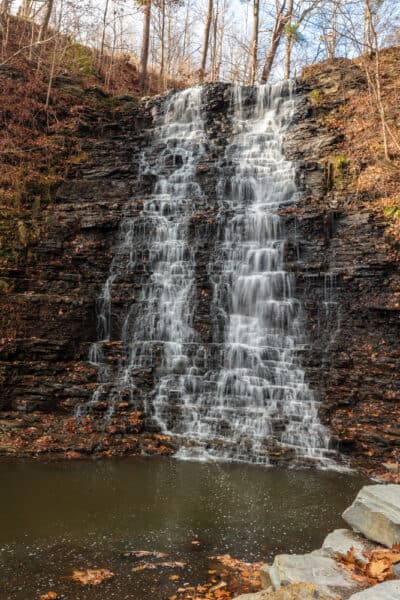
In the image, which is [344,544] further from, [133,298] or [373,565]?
[133,298]

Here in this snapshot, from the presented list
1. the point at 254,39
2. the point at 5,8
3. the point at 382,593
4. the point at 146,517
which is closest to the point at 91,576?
the point at 146,517

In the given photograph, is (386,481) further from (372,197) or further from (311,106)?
(311,106)

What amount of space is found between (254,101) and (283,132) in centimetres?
244

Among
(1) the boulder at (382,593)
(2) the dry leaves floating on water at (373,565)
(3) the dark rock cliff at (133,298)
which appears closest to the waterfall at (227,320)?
(3) the dark rock cliff at (133,298)

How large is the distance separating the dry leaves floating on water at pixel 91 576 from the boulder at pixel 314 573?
174 centimetres

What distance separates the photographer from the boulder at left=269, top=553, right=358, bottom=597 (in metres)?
3.50

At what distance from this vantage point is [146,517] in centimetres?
609

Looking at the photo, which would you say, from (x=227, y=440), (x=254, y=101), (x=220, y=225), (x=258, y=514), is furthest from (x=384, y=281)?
(x=254, y=101)

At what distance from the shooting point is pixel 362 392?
10.1m

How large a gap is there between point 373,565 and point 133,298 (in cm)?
968

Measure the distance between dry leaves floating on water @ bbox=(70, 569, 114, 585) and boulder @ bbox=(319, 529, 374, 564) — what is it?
2.24 m

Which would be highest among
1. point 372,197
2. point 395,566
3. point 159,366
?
point 372,197

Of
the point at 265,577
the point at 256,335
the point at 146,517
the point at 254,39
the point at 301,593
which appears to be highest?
the point at 254,39

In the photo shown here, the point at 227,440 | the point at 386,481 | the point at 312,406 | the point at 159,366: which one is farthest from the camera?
the point at 159,366
